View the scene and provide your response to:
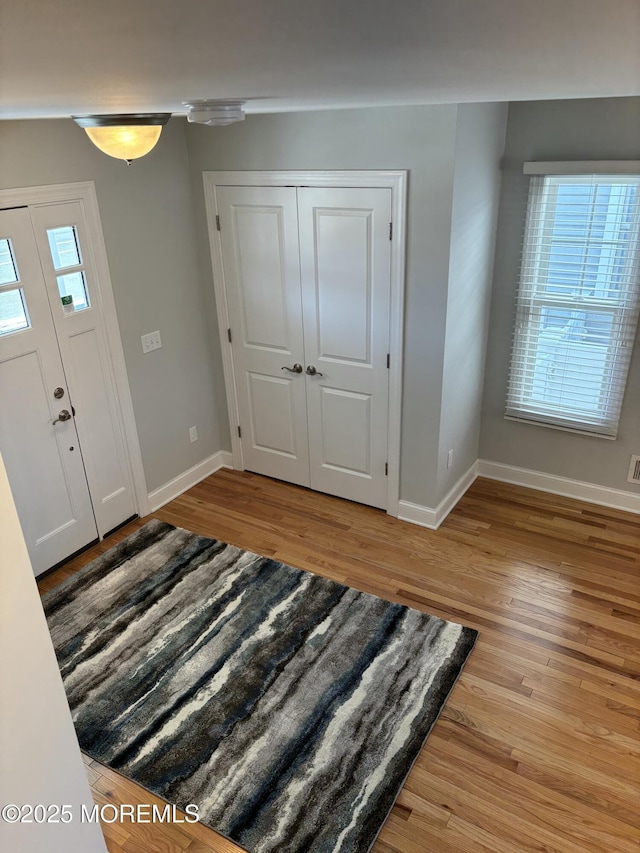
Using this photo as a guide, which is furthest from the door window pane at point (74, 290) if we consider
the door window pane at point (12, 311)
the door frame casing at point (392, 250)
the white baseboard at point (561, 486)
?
the white baseboard at point (561, 486)

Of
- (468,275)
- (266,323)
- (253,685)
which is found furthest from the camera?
(266,323)

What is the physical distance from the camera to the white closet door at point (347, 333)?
3.25 metres

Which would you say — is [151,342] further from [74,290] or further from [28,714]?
[28,714]

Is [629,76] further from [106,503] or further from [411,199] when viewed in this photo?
[106,503]

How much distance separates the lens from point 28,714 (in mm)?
1585

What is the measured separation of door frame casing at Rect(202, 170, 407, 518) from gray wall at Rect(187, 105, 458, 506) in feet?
0.12

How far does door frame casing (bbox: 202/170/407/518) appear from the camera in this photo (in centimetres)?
309

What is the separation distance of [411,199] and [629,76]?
2.52 meters

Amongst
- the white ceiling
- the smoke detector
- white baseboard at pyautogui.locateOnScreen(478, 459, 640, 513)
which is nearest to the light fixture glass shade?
the smoke detector

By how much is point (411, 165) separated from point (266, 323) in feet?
4.38

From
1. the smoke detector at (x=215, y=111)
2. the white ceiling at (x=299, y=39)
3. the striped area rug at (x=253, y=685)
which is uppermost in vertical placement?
the smoke detector at (x=215, y=111)

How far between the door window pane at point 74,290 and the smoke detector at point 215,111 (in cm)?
209

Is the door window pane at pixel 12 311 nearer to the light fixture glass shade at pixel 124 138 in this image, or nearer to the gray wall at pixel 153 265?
the gray wall at pixel 153 265

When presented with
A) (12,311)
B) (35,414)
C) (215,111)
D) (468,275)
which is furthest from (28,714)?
(468,275)
